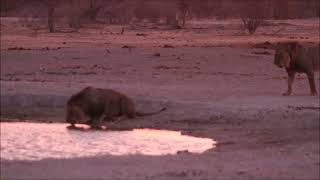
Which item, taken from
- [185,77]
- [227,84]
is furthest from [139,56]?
[227,84]

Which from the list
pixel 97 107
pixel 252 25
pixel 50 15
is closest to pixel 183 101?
pixel 97 107

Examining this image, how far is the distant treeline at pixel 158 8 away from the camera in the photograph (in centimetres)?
4685

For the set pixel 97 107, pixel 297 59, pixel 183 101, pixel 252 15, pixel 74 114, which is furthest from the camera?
pixel 252 15

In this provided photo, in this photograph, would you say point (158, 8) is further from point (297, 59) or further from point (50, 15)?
point (297, 59)

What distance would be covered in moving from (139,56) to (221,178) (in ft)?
53.9

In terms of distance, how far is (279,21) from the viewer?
59.6 meters

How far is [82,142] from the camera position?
461 inches

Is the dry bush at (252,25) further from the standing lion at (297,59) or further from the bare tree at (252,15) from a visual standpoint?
the standing lion at (297,59)

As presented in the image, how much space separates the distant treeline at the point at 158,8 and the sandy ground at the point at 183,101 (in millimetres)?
15441

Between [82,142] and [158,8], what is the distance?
49091 millimetres

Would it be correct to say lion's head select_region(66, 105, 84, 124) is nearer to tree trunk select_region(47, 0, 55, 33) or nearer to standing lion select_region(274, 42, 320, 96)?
standing lion select_region(274, 42, 320, 96)

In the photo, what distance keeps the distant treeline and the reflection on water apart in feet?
104

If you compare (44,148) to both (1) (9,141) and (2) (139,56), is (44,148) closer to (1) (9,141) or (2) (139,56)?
(1) (9,141)

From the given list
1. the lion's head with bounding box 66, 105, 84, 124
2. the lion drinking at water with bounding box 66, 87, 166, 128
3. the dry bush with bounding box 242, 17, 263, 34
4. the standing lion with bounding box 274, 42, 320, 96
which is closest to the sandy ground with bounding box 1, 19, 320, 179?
the lion drinking at water with bounding box 66, 87, 166, 128
